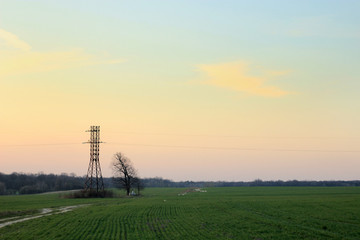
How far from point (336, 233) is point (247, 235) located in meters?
6.44

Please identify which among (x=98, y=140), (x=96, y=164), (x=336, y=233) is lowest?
(x=336, y=233)

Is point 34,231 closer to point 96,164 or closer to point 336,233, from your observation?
point 336,233

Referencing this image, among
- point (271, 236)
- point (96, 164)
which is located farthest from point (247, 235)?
point (96, 164)

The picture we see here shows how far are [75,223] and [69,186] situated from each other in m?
130

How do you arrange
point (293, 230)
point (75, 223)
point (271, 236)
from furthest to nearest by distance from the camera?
point (75, 223) < point (293, 230) < point (271, 236)

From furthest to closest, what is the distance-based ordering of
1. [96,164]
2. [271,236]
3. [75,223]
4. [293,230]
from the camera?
[96,164] → [75,223] → [293,230] → [271,236]

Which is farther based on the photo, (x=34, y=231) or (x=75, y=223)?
(x=75, y=223)

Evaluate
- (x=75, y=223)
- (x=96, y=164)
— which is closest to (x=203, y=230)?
(x=75, y=223)

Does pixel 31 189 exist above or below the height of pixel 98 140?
below

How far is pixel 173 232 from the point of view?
30.0 metres

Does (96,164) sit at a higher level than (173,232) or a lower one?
higher

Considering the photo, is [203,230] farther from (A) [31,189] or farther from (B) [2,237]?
(A) [31,189]

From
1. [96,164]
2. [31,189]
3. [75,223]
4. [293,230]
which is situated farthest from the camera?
[31,189]

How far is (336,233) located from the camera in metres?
28.4
